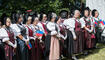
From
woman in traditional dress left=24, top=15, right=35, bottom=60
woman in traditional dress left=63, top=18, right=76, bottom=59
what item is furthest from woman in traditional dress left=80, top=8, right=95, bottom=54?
woman in traditional dress left=24, top=15, right=35, bottom=60

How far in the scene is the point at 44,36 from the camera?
5.84 meters

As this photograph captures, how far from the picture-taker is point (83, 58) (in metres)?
6.71

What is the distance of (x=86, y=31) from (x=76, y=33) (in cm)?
69

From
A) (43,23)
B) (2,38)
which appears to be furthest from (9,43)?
(43,23)

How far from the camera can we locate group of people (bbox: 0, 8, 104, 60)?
4582 millimetres

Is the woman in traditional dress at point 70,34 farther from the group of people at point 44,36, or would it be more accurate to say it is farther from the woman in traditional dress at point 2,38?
the woman in traditional dress at point 2,38

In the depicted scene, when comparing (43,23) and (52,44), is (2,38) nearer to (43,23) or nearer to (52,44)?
(52,44)

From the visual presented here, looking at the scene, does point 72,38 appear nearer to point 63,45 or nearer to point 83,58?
point 63,45

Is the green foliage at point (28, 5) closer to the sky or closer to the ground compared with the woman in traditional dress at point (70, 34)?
closer to the sky

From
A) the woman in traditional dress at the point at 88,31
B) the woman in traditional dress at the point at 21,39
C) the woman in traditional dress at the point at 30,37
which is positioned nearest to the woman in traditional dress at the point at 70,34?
the woman in traditional dress at the point at 88,31

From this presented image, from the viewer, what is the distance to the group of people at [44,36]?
458 centimetres

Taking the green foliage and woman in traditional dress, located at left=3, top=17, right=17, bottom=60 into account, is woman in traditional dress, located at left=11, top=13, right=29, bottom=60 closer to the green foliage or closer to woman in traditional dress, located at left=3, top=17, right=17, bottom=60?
woman in traditional dress, located at left=3, top=17, right=17, bottom=60

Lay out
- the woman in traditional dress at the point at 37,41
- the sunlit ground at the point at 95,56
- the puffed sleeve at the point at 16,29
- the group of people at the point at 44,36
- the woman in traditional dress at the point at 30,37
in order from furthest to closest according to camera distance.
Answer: the sunlit ground at the point at 95,56 < the woman in traditional dress at the point at 37,41 < the woman in traditional dress at the point at 30,37 < the puffed sleeve at the point at 16,29 < the group of people at the point at 44,36

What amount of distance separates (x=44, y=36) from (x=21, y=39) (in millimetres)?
1086
